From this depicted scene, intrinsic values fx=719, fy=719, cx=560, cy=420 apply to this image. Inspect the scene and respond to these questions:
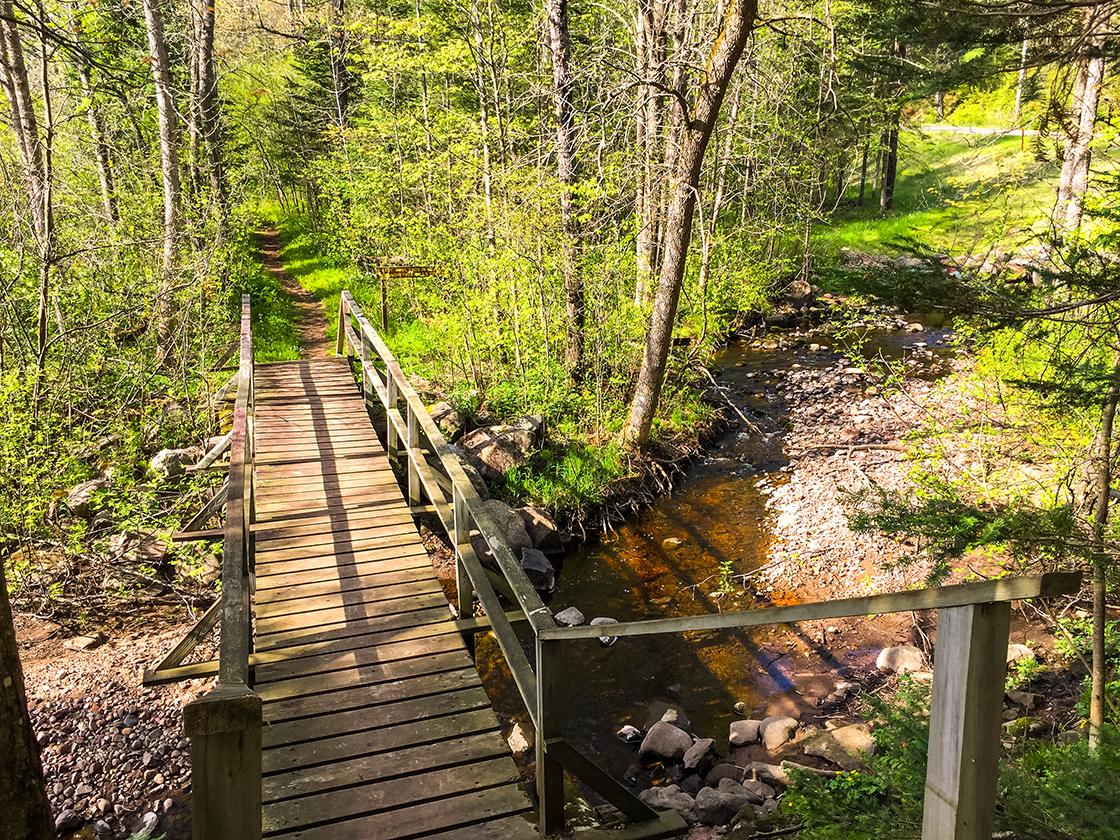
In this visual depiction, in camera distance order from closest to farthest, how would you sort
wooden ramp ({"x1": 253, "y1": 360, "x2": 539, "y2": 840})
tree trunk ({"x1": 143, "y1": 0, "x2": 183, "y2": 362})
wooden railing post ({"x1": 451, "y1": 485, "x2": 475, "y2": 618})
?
wooden ramp ({"x1": 253, "y1": 360, "x2": 539, "y2": 840}), wooden railing post ({"x1": 451, "y1": 485, "x2": 475, "y2": 618}), tree trunk ({"x1": 143, "y1": 0, "x2": 183, "y2": 362})

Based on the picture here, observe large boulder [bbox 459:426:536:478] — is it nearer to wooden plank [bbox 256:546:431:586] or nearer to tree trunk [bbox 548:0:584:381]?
tree trunk [bbox 548:0:584:381]

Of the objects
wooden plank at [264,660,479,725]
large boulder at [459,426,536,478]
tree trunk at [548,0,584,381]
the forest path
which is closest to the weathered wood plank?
wooden plank at [264,660,479,725]

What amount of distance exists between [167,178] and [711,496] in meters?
9.99

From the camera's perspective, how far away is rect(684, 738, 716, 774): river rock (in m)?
5.44

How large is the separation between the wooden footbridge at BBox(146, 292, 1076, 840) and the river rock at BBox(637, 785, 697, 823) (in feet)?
2.68

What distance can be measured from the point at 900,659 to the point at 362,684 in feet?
15.6

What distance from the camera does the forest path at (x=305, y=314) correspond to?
14954mm

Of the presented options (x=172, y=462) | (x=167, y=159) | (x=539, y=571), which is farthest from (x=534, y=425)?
(x=167, y=159)

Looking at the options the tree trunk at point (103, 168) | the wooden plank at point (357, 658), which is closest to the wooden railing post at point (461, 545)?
the wooden plank at point (357, 658)

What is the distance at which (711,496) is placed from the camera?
33.9 ft

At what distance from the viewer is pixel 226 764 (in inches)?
78.0

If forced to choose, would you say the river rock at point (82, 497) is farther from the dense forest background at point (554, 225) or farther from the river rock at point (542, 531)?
the river rock at point (542, 531)

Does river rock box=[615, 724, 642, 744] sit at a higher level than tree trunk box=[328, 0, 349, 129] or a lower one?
lower

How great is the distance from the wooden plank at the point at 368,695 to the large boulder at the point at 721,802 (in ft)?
5.57
